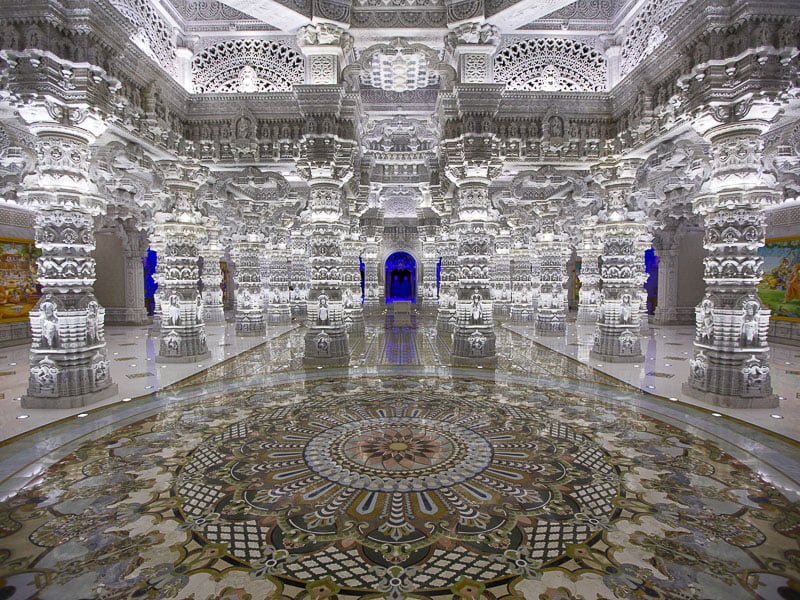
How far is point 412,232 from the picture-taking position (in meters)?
24.4

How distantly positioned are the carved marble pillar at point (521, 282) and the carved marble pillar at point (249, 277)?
9978 millimetres

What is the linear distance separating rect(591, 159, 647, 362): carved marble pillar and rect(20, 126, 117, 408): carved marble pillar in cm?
931

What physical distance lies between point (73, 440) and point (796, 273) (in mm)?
17429

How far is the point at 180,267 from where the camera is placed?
8.73 m

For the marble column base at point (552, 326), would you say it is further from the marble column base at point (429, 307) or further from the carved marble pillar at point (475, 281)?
the marble column base at point (429, 307)

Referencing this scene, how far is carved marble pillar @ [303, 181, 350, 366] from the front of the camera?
8.31m

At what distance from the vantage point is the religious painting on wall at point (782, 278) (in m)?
11.9

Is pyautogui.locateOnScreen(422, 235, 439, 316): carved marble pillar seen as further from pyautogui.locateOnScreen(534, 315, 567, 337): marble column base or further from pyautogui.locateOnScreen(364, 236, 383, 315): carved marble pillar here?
pyautogui.locateOnScreen(534, 315, 567, 337): marble column base

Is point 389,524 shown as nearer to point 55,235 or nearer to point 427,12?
point 55,235

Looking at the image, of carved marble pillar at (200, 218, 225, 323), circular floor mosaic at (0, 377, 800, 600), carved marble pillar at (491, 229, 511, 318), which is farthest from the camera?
carved marble pillar at (491, 229, 511, 318)

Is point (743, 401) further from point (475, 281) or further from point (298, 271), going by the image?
point (298, 271)

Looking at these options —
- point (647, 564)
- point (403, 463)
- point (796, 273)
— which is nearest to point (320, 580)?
point (403, 463)

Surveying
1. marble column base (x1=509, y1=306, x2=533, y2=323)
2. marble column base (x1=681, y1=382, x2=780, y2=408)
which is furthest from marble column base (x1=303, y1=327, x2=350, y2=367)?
marble column base (x1=509, y1=306, x2=533, y2=323)

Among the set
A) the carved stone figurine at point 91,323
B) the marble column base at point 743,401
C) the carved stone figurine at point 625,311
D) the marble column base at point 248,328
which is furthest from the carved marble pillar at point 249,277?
the marble column base at point 743,401
